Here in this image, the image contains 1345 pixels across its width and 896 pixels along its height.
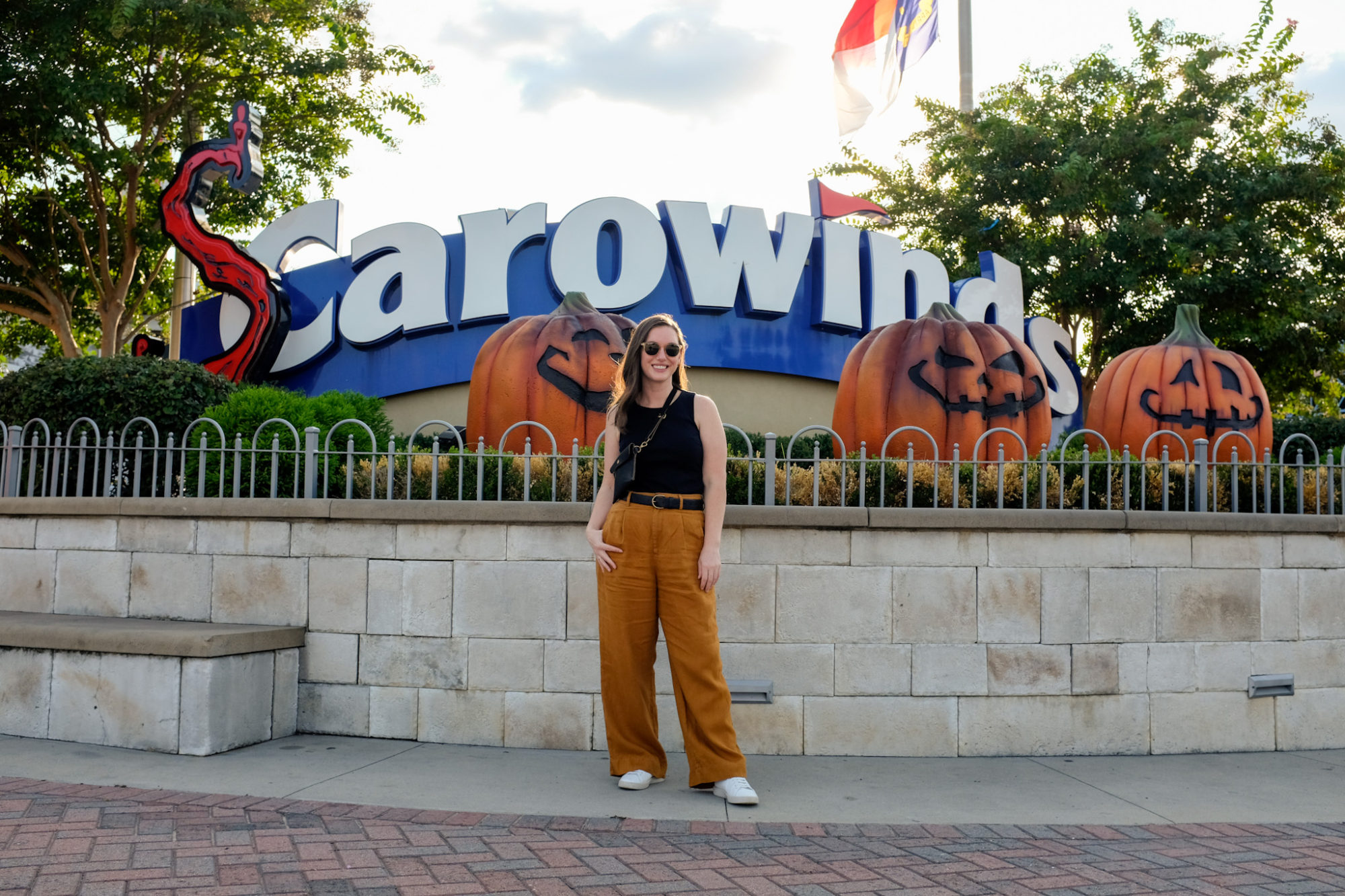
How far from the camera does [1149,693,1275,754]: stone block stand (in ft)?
17.6

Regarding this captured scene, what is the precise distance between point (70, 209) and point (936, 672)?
1548 cm

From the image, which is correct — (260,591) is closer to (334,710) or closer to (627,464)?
(334,710)

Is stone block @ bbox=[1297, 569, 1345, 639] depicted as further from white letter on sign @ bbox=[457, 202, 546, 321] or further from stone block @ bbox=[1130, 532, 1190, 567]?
white letter on sign @ bbox=[457, 202, 546, 321]

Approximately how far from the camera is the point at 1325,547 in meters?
5.64

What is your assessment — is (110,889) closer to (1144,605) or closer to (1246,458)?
(1144,605)

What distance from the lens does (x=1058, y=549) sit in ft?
17.5

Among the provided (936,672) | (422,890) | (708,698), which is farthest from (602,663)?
(936,672)

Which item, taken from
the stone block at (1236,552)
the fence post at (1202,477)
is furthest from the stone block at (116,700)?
the fence post at (1202,477)

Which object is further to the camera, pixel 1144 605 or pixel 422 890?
pixel 1144 605

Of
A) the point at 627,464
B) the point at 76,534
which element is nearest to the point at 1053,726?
the point at 627,464

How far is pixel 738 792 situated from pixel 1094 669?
7.39 ft

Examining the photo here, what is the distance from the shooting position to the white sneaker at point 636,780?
429 cm

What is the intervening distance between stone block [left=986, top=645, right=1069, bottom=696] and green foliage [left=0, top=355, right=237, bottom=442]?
5.37 metres

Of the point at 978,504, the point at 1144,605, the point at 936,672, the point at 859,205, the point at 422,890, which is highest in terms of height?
the point at 859,205
